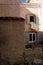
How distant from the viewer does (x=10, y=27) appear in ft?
53.8

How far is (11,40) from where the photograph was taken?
1631 centimetres

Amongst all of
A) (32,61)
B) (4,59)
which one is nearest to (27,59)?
(32,61)

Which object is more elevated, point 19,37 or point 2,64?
point 19,37

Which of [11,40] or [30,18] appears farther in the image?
[30,18]

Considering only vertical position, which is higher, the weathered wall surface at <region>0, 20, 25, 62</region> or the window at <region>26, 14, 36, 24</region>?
the window at <region>26, 14, 36, 24</region>

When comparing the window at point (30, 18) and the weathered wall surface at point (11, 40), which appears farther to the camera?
the window at point (30, 18)

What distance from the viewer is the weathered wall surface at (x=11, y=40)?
16.3 meters

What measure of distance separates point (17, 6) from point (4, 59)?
1010 cm

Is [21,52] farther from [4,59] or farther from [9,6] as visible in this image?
[9,6]

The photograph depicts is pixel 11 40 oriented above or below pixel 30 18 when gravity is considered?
below

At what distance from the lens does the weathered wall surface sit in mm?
16281

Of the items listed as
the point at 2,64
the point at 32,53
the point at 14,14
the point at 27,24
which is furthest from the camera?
the point at 27,24

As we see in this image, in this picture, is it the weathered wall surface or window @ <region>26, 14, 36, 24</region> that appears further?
window @ <region>26, 14, 36, 24</region>

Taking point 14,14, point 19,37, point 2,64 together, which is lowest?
point 2,64
